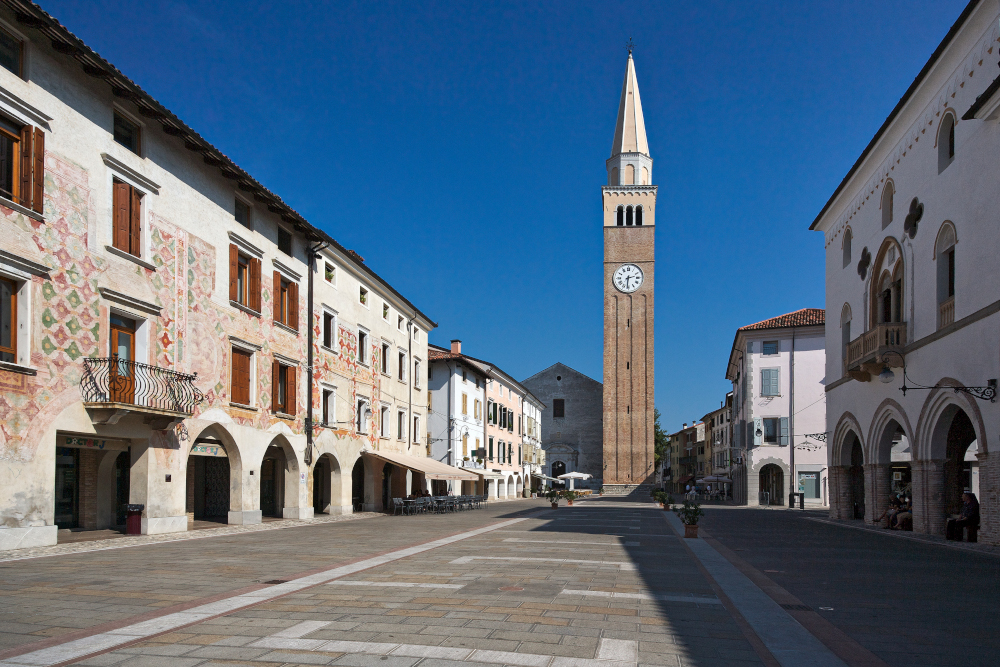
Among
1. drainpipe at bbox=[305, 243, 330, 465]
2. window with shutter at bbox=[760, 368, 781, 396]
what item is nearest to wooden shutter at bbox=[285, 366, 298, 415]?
drainpipe at bbox=[305, 243, 330, 465]

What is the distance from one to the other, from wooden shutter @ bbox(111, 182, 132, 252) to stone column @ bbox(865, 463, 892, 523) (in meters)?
22.9

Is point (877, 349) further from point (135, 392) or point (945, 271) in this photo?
point (135, 392)

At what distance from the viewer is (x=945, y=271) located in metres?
20.1

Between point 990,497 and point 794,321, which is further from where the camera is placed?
point 794,321

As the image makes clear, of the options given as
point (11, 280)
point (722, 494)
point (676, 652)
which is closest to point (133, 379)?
point (11, 280)

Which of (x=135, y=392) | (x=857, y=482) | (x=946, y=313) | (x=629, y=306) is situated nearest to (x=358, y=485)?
(x=135, y=392)

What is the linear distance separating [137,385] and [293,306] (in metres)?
9.24

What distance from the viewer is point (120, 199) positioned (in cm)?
1772

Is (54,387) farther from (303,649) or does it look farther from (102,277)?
(303,649)

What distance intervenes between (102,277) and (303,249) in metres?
10.8

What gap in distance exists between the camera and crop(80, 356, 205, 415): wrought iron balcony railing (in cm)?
1623

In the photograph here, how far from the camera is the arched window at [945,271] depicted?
1970 cm

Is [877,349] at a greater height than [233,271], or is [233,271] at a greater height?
[233,271]

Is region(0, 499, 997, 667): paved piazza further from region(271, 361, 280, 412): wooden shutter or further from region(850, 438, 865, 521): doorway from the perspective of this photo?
region(850, 438, 865, 521): doorway
